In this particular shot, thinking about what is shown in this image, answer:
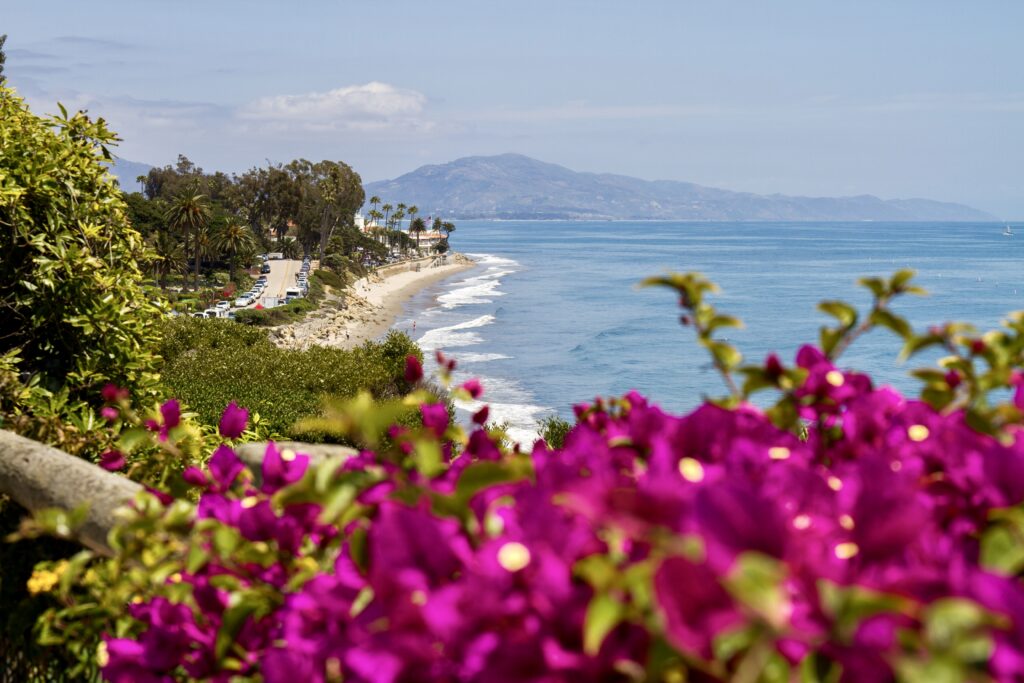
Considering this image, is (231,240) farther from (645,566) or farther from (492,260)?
(645,566)

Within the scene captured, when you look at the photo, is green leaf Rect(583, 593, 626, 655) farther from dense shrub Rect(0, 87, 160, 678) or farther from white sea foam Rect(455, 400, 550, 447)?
white sea foam Rect(455, 400, 550, 447)

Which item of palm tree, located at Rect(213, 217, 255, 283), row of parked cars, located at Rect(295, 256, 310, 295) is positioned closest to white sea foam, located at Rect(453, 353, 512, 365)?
row of parked cars, located at Rect(295, 256, 310, 295)

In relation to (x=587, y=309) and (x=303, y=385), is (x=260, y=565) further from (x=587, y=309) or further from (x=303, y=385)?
(x=587, y=309)

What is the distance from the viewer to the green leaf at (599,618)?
3.52 feet

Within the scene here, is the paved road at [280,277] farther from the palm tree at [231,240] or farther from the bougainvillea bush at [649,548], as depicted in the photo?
the bougainvillea bush at [649,548]

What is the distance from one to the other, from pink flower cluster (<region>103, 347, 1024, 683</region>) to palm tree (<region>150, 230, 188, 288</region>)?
200ft

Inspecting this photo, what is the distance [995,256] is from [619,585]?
550 ft

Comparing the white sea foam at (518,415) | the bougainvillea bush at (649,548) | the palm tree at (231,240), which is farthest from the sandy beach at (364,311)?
the bougainvillea bush at (649,548)

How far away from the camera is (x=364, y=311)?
74312mm

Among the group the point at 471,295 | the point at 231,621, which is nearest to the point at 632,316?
the point at 471,295

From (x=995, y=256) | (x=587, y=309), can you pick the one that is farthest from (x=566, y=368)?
(x=995, y=256)

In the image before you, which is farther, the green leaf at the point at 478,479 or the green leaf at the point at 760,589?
the green leaf at the point at 478,479

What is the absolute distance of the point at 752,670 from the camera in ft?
3.39

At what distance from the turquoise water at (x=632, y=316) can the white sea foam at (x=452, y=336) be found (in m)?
0.15
